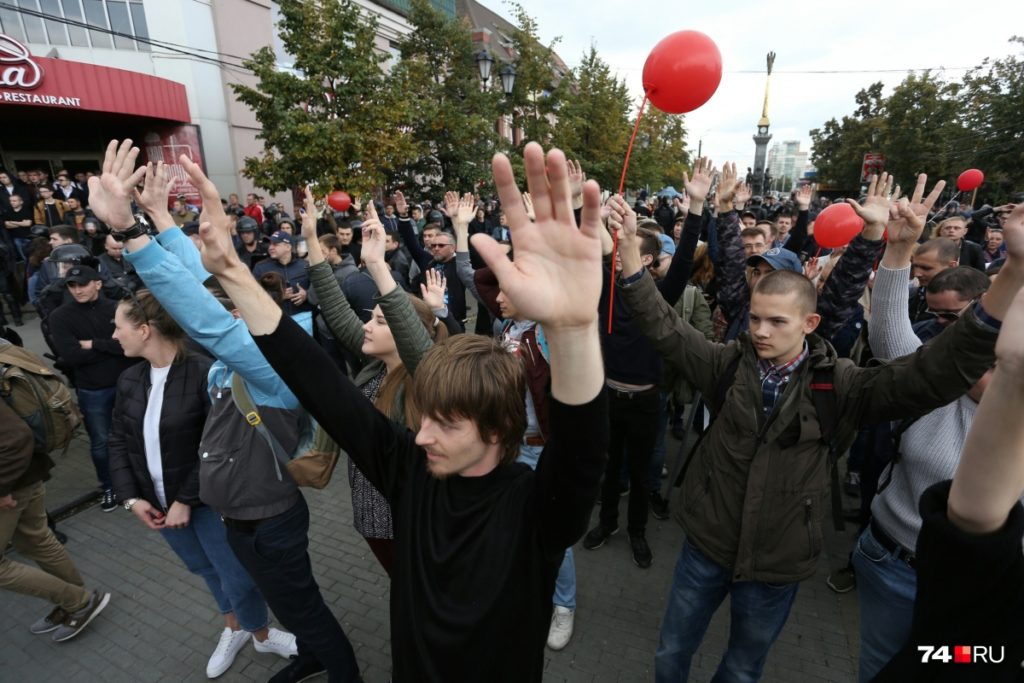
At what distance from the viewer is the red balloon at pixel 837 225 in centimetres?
399

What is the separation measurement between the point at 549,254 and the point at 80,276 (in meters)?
4.42

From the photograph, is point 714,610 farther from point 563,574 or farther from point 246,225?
point 246,225

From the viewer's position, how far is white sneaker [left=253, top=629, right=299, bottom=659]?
3.02m

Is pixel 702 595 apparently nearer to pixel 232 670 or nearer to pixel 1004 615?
pixel 1004 615

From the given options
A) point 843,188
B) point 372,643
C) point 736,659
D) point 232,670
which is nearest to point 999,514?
point 736,659

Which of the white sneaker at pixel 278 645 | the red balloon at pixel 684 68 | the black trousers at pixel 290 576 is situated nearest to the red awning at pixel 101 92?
the white sneaker at pixel 278 645

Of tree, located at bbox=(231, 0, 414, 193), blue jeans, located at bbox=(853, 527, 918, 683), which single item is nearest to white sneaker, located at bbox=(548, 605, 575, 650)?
blue jeans, located at bbox=(853, 527, 918, 683)

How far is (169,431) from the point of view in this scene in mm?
2559

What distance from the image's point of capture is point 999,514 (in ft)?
2.80

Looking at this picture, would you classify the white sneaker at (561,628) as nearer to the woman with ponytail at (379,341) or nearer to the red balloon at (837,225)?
the woman with ponytail at (379,341)

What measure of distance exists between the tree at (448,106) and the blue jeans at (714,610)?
1633 cm

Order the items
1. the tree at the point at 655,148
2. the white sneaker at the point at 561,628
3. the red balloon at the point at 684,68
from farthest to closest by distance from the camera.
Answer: the tree at the point at 655,148
the red balloon at the point at 684,68
the white sneaker at the point at 561,628

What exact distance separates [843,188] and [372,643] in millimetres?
47494

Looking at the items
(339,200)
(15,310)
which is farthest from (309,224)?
(15,310)
